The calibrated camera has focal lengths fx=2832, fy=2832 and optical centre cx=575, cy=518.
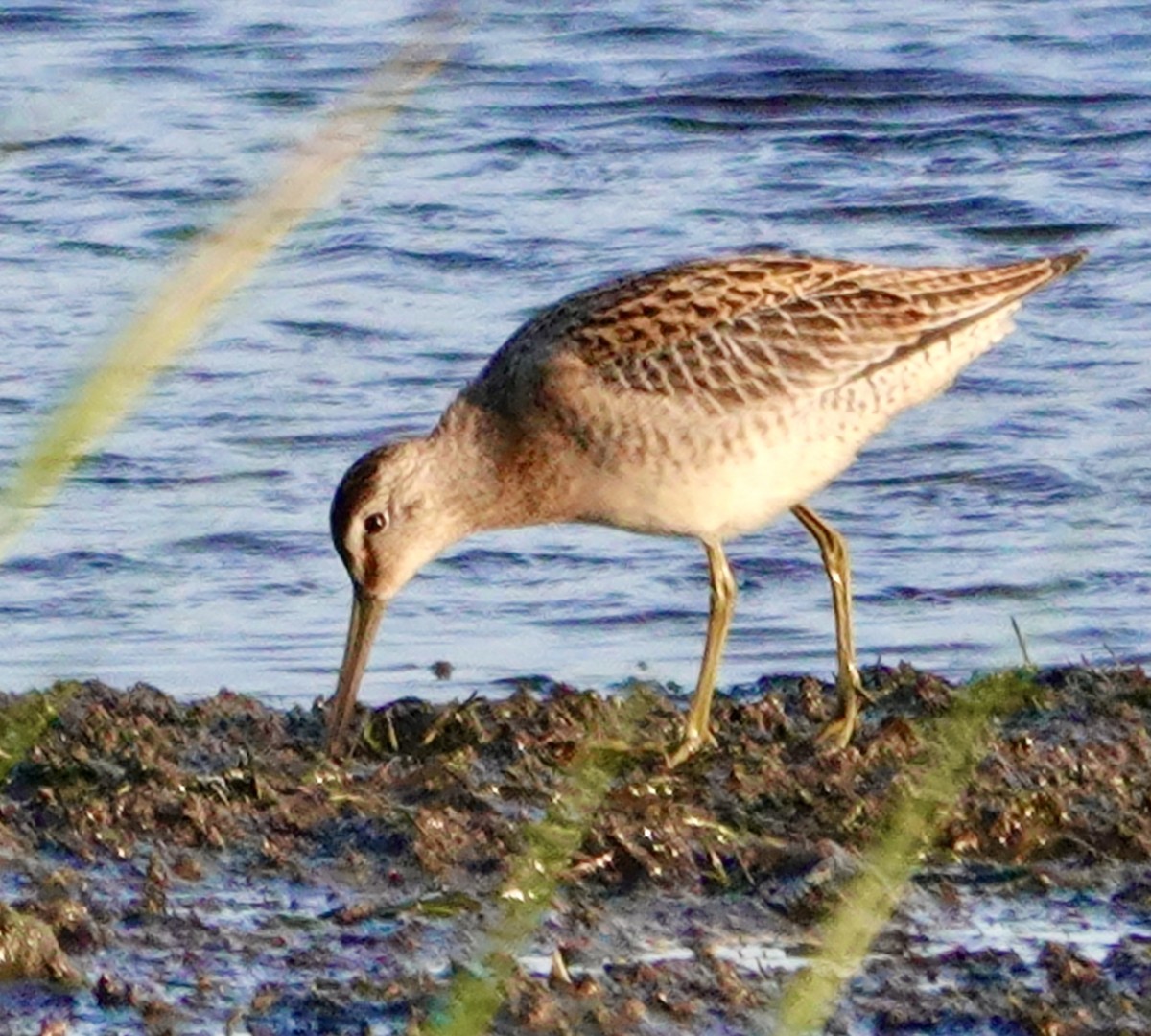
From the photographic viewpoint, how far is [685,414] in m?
6.19

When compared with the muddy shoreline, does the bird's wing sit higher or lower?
higher

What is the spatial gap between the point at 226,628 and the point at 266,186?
5.91 m

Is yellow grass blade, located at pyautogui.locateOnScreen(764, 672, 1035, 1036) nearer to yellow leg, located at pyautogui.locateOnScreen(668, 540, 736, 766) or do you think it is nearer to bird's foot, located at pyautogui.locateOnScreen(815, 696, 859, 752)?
bird's foot, located at pyautogui.locateOnScreen(815, 696, 859, 752)

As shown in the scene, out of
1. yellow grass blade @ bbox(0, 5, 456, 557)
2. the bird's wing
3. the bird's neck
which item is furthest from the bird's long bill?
yellow grass blade @ bbox(0, 5, 456, 557)

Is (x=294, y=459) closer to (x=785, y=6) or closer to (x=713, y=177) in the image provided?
(x=713, y=177)

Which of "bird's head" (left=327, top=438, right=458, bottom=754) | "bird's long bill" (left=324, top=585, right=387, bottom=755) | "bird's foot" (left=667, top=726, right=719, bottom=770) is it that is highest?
"bird's head" (left=327, top=438, right=458, bottom=754)

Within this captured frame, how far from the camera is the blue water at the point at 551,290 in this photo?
7.70 meters

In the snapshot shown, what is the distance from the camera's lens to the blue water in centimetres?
770

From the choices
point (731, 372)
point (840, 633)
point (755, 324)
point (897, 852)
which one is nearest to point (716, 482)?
point (731, 372)

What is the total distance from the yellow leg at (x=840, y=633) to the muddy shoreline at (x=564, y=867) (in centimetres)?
8

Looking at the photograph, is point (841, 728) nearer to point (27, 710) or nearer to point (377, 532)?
point (377, 532)

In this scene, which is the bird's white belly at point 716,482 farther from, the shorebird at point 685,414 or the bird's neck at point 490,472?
the bird's neck at point 490,472

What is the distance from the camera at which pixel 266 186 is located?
6.20 feet

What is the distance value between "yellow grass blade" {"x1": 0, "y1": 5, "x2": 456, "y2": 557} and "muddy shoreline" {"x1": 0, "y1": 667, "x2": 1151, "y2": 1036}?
2.13m
